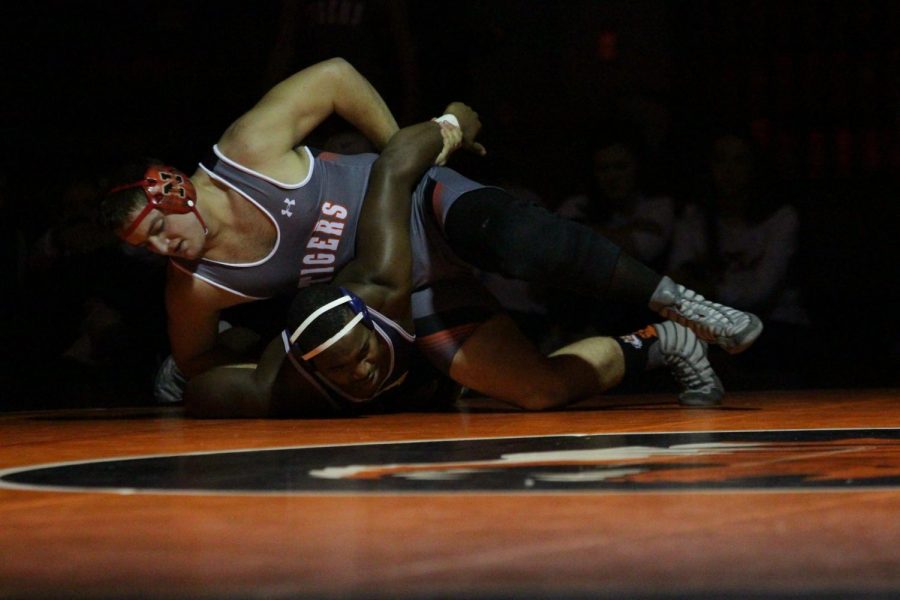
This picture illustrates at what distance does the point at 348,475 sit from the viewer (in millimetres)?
1725

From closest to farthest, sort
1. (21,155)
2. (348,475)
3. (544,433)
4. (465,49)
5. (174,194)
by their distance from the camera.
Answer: (348,475) < (544,433) < (174,194) < (465,49) < (21,155)

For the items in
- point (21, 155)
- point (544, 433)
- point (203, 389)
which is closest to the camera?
point (544, 433)

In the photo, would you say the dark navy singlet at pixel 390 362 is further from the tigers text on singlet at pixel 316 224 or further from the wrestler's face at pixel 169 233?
the wrestler's face at pixel 169 233

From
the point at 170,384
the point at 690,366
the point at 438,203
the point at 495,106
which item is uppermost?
the point at 495,106

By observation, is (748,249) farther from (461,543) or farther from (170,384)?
(461,543)

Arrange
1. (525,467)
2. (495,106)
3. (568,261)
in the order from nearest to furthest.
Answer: (525,467) < (568,261) < (495,106)

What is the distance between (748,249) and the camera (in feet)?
14.4

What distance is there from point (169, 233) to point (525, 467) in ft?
4.34

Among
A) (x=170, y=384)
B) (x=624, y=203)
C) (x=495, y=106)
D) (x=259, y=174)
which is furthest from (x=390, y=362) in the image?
(x=495, y=106)

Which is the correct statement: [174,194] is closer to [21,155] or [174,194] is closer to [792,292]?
[792,292]

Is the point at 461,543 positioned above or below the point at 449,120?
below

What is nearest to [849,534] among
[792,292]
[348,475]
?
[348,475]

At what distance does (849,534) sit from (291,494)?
0.61 meters

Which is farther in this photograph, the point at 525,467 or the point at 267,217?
the point at 267,217
